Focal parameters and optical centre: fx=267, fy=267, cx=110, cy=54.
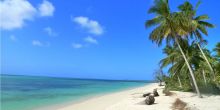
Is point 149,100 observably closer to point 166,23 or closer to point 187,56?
point 166,23

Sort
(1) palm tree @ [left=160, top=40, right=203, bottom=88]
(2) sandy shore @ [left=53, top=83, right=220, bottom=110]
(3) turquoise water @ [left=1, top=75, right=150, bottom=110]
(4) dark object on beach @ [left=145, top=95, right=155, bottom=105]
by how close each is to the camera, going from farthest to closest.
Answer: (1) palm tree @ [left=160, top=40, right=203, bottom=88] < (3) turquoise water @ [left=1, top=75, right=150, bottom=110] < (4) dark object on beach @ [left=145, top=95, right=155, bottom=105] < (2) sandy shore @ [left=53, top=83, right=220, bottom=110]

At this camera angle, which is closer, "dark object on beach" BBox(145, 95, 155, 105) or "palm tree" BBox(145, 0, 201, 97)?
"dark object on beach" BBox(145, 95, 155, 105)

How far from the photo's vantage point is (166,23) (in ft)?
72.9

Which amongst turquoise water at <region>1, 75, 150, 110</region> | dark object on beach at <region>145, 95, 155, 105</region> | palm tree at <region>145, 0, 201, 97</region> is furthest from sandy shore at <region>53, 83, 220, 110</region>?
turquoise water at <region>1, 75, 150, 110</region>

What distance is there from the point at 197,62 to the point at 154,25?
19.0ft

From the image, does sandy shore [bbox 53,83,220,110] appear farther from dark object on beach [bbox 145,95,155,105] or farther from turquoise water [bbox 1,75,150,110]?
turquoise water [bbox 1,75,150,110]

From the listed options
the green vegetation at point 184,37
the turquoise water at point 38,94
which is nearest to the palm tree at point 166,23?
the green vegetation at point 184,37

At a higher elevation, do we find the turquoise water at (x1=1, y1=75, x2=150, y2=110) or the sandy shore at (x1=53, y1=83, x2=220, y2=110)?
the turquoise water at (x1=1, y1=75, x2=150, y2=110)

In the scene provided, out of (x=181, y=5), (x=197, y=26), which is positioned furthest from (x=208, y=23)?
(x=181, y=5)

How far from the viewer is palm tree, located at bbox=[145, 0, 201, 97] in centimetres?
2183

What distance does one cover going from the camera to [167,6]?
22.3m

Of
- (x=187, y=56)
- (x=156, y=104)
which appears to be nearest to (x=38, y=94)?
(x=187, y=56)

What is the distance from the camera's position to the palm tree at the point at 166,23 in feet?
71.6

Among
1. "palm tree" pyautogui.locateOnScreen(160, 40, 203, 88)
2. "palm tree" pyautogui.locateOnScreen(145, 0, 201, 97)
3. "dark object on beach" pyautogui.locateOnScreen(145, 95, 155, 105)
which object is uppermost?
"palm tree" pyautogui.locateOnScreen(145, 0, 201, 97)
